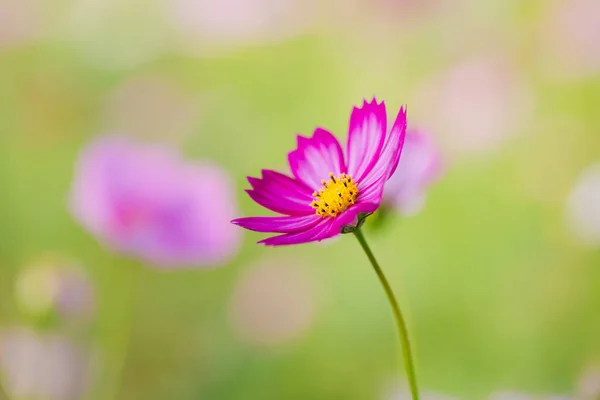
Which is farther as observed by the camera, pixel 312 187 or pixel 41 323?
pixel 41 323

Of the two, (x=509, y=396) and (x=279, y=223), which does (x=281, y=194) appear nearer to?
(x=279, y=223)

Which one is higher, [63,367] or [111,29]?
[111,29]

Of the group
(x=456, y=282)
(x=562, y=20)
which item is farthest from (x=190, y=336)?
(x=562, y=20)

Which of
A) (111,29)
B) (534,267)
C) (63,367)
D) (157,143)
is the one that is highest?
(111,29)

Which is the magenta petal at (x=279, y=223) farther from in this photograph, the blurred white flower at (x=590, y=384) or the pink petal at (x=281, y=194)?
the blurred white flower at (x=590, y=384)

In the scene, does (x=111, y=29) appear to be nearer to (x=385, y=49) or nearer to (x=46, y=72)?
(x=46, y=72)

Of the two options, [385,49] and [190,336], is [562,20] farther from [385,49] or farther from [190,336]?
[190,336]

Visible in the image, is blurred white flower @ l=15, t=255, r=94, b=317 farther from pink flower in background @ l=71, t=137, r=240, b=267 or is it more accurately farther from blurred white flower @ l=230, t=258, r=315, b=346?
blurred white flower @ l=230, t=258, r=315, b=346

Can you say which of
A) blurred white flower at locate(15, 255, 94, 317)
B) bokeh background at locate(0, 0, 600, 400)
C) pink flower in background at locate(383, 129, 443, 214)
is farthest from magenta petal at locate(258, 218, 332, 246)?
blurred white flower at locate(15, 255, 94, 317)

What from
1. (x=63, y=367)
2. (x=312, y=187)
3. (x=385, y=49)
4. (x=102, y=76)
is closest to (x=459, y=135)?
(x=385, y=49)
